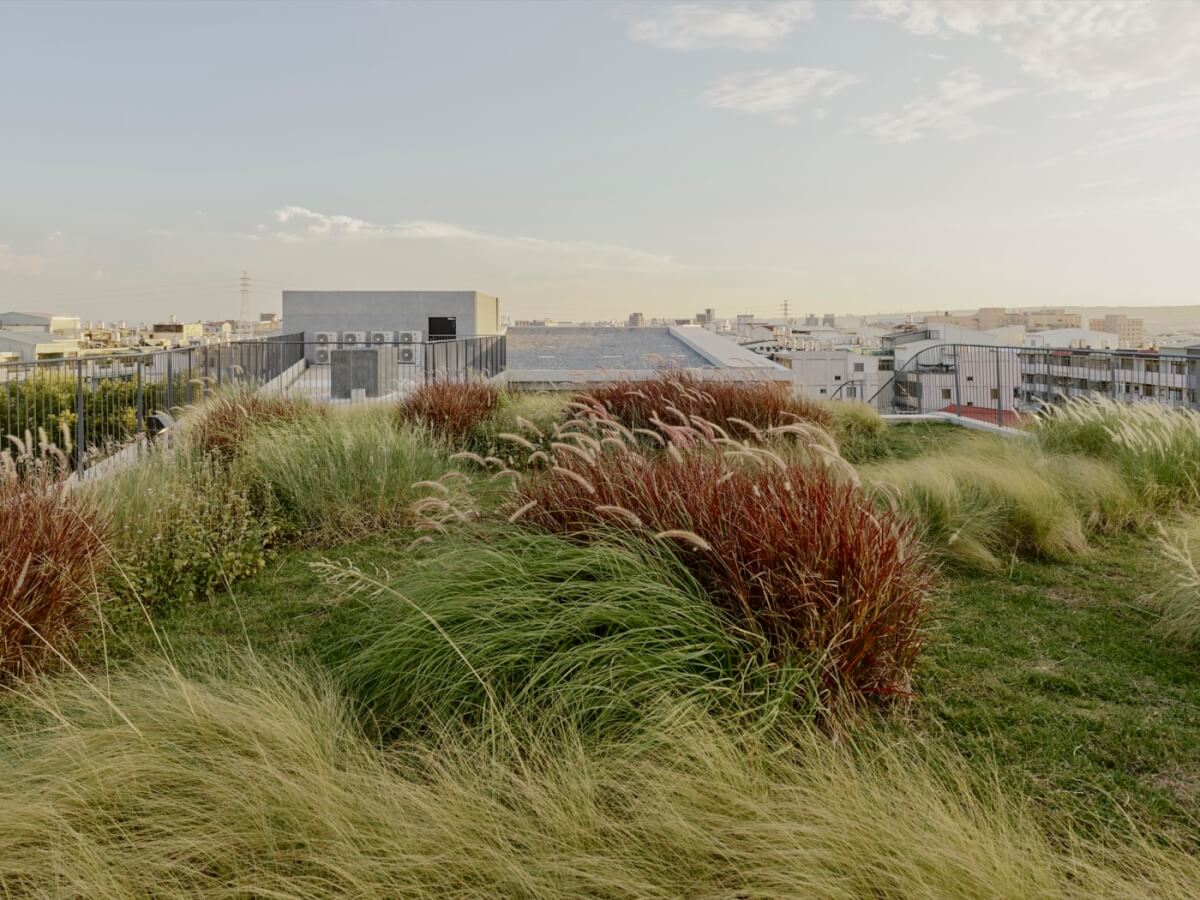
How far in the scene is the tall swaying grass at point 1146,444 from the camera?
6.36m

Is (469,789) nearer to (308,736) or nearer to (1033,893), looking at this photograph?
(308,736)

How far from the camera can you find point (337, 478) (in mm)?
6234

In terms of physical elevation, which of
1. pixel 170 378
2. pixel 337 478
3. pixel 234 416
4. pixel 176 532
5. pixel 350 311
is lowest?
pixel 176 532

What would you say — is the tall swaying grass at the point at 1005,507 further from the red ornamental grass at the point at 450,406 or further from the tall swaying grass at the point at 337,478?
the red ornamental grass at the point at 450,406

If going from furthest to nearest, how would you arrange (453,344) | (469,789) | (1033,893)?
1. (453,344)
2. (469,789)
3. (1033,893)

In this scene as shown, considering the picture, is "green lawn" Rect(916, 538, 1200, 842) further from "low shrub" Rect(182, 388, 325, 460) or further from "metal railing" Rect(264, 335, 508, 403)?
"metal railing" Rect(264, 335, 508, 403)

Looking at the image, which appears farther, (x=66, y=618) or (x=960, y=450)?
(x=960, y=450)

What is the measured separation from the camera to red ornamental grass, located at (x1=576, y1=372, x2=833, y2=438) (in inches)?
357

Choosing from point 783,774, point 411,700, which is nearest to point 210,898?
point 411,700

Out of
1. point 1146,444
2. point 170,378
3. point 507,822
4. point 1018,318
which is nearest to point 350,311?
point 170,378

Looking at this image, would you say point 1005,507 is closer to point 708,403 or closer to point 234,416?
point 708,403

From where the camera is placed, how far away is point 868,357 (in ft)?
199

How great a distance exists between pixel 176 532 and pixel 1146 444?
638 centimetres

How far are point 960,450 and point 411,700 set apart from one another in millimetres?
6305
